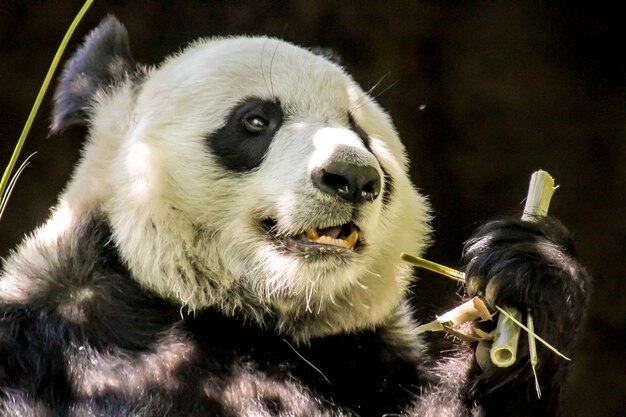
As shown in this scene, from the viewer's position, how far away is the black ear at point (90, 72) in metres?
4.62

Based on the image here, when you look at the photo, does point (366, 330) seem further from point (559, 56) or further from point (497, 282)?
point (559, 56)

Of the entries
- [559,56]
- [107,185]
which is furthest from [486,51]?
[107,185]

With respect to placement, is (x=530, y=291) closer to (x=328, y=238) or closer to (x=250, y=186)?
(x=328, y=238)

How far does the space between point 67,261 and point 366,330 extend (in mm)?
1358

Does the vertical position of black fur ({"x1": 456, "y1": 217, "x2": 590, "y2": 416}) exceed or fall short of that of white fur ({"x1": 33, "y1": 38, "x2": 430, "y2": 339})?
it falls short

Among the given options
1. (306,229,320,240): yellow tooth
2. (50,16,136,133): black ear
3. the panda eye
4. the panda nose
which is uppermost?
(50,16,136,133): black ear

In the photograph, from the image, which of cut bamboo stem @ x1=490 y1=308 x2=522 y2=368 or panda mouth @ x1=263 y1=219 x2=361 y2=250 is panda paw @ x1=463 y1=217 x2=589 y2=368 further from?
panda mouth @ x1=263 y1=219 x2=361 y2=250

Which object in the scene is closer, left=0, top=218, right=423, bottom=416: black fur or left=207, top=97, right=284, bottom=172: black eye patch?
left=0, top=218, right=423, bottom=416: black fur

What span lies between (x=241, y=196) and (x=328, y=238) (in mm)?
451

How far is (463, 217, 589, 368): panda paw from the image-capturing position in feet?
12.6

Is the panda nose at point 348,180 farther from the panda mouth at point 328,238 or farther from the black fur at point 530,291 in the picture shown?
the black fur at point 530,291

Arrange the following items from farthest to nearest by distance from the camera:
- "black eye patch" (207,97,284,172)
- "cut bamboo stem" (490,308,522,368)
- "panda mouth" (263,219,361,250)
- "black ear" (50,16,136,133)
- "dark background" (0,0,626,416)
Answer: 1. "dark background" (0,0,626,416)
2. "black ear" (50,16,136,133)
3. "black eye patch" (207,97,284,172)
4. "panda mouth" (263,219,361,250)
5. "cut bamboo stem" (490,308,522,368)

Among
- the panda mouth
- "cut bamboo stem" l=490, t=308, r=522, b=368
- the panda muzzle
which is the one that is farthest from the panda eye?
"cut bamboo stem" l=490, t=308, r=522, b=368

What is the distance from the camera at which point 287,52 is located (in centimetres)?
461
